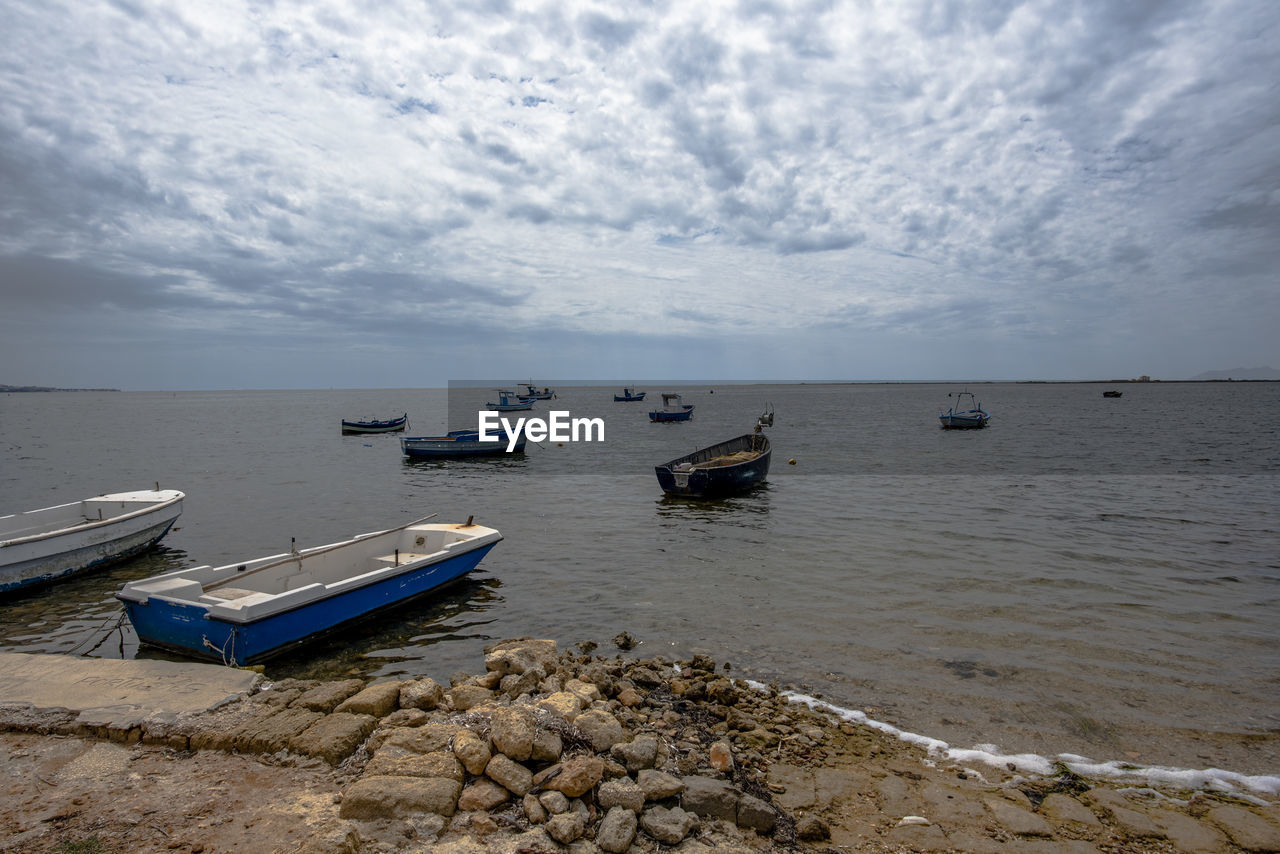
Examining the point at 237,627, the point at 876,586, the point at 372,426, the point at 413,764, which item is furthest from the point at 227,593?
the point at 372,426

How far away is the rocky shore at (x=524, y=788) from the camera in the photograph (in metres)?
4.95

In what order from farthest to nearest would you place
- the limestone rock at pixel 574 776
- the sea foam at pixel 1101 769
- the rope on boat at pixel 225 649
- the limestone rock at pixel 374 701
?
1. the rope on boat at pixel 225 649
2. the limestone rock at pixel 374 701
3. the sea foam at pixel 1101 769
4. the limestone rock at pixel 574 776

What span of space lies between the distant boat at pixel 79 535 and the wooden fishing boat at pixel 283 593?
16.1 ft

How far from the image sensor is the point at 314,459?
134ft

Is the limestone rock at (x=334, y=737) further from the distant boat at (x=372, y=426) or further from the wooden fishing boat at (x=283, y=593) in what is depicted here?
the distant boat at (x=372, y=426)

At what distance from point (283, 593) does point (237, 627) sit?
1.01 meters

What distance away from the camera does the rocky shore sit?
16.2 feet

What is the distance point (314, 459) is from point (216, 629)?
1346 inches

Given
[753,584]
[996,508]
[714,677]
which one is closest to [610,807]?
[714,677]

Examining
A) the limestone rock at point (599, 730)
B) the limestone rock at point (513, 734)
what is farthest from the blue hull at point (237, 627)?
the limestone rock at point (599, 730)

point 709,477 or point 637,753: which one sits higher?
point 709,477

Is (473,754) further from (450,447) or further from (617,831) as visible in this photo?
(450,447)

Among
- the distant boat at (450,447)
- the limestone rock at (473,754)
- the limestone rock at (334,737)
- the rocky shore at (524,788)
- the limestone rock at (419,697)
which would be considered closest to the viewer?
the rocky shore at (524,788)

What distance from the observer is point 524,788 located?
210 inches
